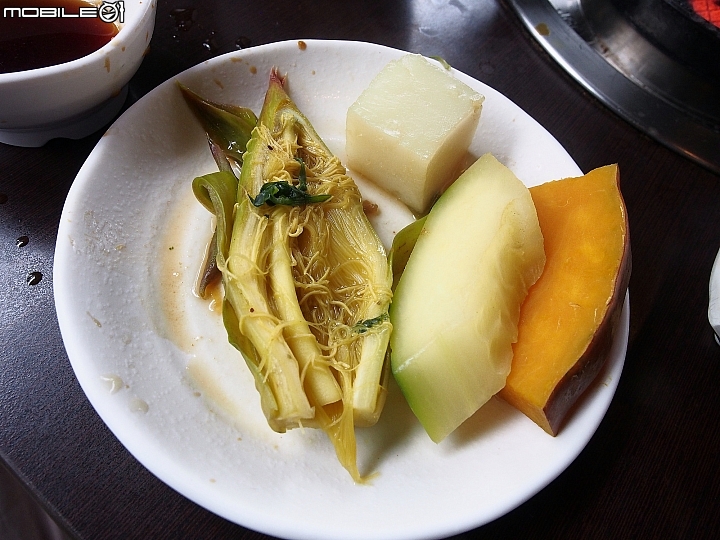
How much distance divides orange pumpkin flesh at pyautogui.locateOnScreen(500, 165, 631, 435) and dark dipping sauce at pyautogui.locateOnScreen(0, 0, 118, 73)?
3.93ft

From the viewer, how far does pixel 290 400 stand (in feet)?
3.29

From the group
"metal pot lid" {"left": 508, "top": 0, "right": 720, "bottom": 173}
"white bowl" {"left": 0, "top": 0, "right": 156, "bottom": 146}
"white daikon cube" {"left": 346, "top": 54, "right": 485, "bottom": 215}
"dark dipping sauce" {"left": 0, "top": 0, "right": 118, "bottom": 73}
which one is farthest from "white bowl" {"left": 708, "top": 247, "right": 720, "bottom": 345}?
"dark dipping sauce" {"left": 0, "top": 0, "right": 118, "bottom": 73}

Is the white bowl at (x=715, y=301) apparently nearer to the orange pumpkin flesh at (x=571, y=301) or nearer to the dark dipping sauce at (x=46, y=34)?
the orange pumpkin flesh at (x=571, y=301)

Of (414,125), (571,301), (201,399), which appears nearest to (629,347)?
(571,301)

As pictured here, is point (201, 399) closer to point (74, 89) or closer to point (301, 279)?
point (301, 279)

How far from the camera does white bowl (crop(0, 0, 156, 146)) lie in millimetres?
1159

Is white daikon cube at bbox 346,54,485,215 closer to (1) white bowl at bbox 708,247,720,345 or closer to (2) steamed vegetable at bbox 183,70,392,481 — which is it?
(2) steamed vegetable at bbox 183,70,392,481

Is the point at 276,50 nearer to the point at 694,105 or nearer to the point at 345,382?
the point at 345,382

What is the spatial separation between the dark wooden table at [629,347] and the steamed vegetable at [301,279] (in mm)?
311

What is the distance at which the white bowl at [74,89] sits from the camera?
3.80 ft

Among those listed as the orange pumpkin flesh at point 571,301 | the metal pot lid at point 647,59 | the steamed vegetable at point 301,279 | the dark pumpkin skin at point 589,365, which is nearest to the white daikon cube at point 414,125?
the steamed vegetable at point 301,279

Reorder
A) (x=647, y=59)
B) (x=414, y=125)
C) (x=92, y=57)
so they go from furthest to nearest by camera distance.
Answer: (x=647, y=59) < (x=414, y=125) < (x=92, y=57)

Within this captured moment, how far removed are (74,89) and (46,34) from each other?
11.3 inches

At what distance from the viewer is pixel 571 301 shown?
107 centimetres
